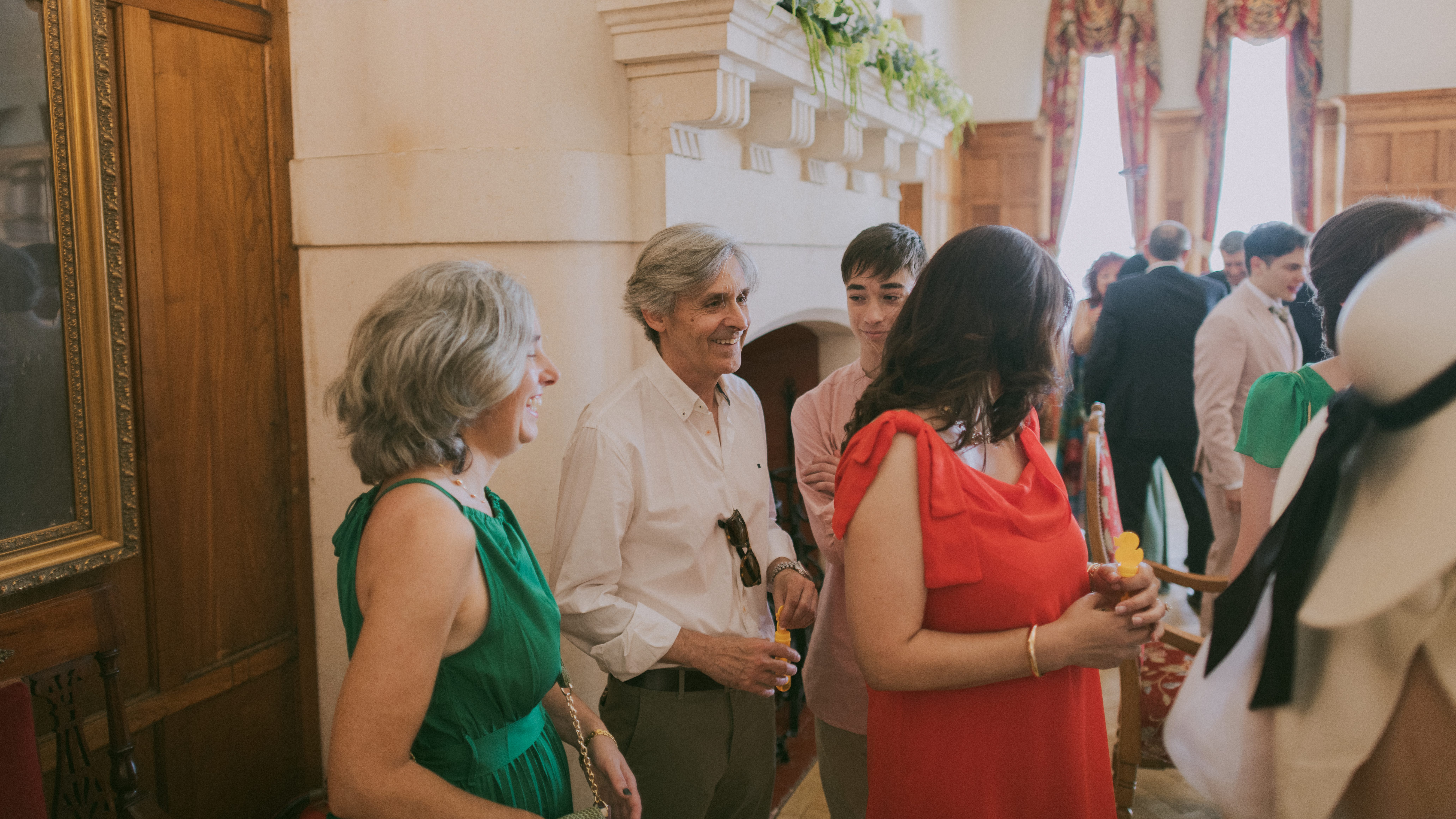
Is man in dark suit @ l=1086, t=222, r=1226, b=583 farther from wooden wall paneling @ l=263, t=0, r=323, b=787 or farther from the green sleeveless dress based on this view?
the green sleeveless dress

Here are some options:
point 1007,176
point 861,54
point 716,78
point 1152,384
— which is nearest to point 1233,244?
point 1152,384

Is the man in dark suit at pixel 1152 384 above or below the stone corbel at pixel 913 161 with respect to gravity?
below

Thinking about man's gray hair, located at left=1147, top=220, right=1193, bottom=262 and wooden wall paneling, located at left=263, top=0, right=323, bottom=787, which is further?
man's gray hair, located at left=1147, top=220, right=1193, bottom=262

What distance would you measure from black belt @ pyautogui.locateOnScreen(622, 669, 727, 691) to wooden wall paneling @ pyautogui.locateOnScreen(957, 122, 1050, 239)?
7825 millimetres

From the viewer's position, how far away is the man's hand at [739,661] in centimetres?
171

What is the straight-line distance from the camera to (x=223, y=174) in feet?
7.01

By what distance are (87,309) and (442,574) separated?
1.21 metres

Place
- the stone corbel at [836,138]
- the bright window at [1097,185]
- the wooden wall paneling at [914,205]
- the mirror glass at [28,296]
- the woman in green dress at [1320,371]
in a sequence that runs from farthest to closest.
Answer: the bright window at [1097,185], the wooden wall paneling at [914,205], the stone corbel at [836,138], the woman in green dress at [1320,371], the mirror glass at [28,296]

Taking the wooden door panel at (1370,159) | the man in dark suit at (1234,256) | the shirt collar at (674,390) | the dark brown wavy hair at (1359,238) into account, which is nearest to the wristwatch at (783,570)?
the shirt collar at (674,390)

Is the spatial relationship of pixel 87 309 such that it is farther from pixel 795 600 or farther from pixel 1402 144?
pixel 1402 144

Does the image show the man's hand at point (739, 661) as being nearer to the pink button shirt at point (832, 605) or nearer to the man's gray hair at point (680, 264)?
the pink button shirt at point (832, 605)

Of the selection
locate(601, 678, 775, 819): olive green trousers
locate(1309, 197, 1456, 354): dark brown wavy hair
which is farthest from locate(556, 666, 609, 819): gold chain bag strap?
locate(1309, 197, 1456, 354): dark brown wavy hair

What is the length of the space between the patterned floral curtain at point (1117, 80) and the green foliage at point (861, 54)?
5414 millimetres

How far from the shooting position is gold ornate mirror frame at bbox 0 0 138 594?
178cm
